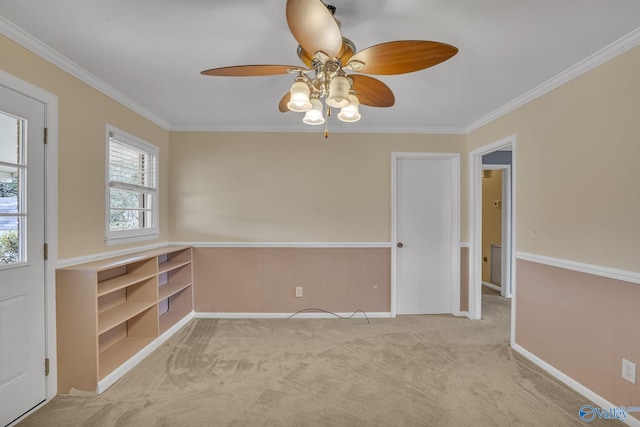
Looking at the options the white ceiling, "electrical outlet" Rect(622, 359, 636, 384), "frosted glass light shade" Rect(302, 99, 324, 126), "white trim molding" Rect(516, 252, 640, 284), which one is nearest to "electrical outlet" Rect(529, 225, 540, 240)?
"white trim molding" Rect(516, 252, 640, 284)

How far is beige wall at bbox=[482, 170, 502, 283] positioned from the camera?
15.5ft

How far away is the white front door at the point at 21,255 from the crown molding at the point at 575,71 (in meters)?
3.76

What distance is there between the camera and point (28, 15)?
1.58 m

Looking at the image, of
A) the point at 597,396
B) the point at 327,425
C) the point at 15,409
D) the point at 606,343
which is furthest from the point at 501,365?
the point at 15,409

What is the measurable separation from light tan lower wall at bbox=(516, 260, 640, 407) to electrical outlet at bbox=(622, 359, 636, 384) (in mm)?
24

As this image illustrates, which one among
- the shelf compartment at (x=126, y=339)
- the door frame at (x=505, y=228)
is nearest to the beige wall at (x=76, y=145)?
the shelf compartment at (x=126, y=339)

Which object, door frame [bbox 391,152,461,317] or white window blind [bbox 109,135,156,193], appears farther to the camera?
door frame [bbox 391,152,461,317]

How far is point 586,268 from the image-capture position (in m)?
2.03

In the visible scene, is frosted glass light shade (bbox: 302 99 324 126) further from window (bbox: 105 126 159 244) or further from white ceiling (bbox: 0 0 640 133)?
window (bbox: 105 126 159 244)

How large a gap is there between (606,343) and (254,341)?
2.81 meters

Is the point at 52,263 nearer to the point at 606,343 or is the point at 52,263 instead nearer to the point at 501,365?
the point at 501,365

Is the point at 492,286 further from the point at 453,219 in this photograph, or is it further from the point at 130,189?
the point at 130,189

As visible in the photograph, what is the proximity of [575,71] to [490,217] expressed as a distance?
3.25 meters

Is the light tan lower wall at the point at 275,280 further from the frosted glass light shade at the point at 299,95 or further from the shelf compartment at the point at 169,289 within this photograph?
the frosted glass light shade at the point at 299,95
